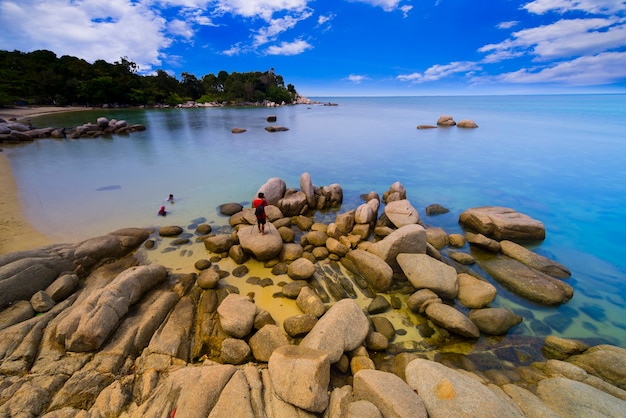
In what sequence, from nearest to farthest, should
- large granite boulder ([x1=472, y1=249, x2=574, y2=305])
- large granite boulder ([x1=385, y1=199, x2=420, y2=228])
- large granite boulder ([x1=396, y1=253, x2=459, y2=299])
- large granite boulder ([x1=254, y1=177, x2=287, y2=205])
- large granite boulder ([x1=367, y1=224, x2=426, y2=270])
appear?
large granite boulder ([x1=396, y1=253, x2=459, y2=299]) < large granite boulder ([x1=472, y1=249, x2=574, y2=305]) < large granite boulder ([x1=367, y1=224, x2=426, y2=270]) < large granite boulder ([x1=385, y1=199, x2=420, y2=228]) < large granite boulder ([x1=254, y1=177, x2=287, y2=205])

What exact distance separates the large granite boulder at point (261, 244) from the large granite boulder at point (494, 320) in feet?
19.6

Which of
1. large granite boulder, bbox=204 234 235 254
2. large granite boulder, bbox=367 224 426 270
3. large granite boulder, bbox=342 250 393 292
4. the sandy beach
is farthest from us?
large granite boulder, bbox=204 234 235 254

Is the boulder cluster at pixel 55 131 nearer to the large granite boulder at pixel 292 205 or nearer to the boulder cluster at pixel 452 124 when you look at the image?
the large granite boulder at pixel 292 205

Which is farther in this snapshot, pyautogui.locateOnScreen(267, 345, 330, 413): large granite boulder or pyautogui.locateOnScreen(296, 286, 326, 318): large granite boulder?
pyautogui.locateOnScreen(296, 286, 326, 318): large granite boulder

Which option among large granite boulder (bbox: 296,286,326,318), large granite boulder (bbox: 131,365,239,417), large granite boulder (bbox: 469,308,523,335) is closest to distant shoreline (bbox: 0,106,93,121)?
large granite boulder (bbox: 296,286,326,318)

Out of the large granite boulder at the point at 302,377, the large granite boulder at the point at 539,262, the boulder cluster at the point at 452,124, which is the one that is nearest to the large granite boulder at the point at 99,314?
the large granite boulder at the point at 302,377

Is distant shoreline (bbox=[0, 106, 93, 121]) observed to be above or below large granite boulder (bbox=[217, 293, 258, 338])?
above

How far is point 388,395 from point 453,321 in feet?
9.62

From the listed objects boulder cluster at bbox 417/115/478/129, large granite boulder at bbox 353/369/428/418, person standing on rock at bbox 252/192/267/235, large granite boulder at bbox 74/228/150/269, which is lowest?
large granite boulder at bbox 74/228/150/269

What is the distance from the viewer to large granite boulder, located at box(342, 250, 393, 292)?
7604mm

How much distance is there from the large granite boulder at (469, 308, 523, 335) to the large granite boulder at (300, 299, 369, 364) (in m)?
3.06

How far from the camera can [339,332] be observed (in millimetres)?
5344

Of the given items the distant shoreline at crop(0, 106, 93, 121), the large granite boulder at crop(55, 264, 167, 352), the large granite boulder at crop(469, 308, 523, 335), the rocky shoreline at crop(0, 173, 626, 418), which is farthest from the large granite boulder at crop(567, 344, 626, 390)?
the distant shoreline at crop(0, 106, 93, 121)

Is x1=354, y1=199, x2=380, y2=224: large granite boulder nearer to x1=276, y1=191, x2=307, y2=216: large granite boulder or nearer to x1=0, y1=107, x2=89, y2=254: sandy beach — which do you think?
x1=276, y1=191, x2=307, y2=216: large granite boulder
